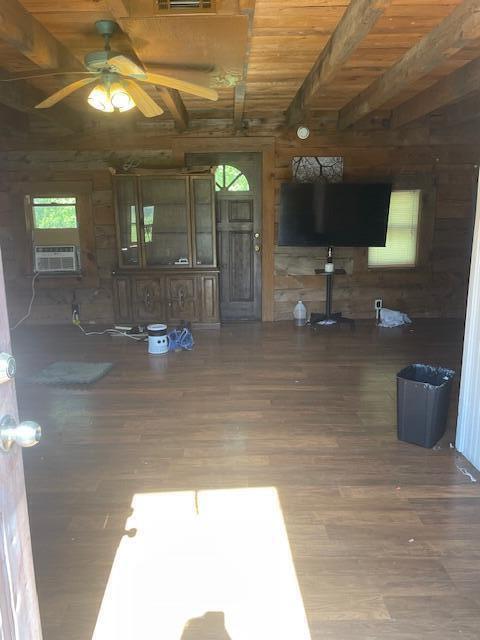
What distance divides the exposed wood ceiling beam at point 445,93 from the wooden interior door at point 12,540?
4041 mm

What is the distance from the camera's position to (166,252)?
6070mm

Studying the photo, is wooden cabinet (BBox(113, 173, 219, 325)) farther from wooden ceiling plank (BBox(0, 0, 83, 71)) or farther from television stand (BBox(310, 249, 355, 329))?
wooden ceiling plank (BBox(0, 0, 83, 71))

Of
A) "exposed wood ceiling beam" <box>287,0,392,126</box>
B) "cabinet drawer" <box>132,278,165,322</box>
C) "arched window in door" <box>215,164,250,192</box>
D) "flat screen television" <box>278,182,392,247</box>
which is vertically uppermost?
"exposed wood ceiling beam" <box>287,0,392,126</box>

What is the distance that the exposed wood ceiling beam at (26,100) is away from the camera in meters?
4.11

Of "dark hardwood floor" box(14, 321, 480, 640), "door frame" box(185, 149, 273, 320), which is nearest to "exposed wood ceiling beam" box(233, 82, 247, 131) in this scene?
"door frame" box(185, 149, 273, 320)

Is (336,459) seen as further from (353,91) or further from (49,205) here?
(49,205)

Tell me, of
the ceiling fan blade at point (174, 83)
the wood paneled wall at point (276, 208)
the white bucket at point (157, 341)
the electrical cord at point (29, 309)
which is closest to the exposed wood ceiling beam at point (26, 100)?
the wood paneled wall at point (276, 208)

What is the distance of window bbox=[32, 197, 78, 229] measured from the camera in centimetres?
614

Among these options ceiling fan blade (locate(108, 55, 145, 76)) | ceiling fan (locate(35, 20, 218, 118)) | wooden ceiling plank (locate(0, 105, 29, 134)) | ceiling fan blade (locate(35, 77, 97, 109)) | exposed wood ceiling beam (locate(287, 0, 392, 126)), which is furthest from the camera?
wooden ceiling plank (locate(0, 105, 29, 134))

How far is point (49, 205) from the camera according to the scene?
615 centimetres

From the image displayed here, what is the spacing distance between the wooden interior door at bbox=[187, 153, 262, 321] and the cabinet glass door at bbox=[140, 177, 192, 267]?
0.48 meters

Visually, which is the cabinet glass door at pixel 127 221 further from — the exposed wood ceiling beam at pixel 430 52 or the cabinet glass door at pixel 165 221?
the exposed wood ceiling beam at pixel 430 52

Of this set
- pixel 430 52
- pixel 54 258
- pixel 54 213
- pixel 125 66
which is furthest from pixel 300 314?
pixel 125 66

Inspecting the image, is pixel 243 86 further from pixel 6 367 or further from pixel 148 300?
pixel 6 367
